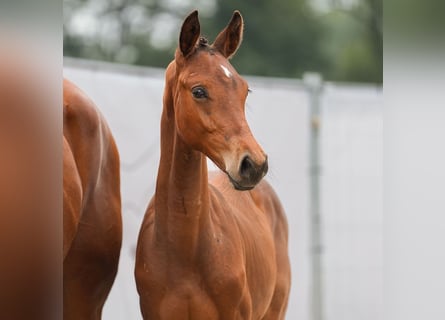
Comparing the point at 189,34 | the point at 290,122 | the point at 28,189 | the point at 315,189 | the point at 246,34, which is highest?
the point at 246,34

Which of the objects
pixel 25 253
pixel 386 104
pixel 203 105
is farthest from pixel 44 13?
pixel 203 105

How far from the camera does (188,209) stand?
1566mm

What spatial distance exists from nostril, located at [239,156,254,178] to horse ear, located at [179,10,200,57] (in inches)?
11.0

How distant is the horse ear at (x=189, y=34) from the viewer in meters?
1.41

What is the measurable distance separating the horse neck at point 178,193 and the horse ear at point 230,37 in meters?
0.16

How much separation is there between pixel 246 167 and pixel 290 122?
197cm

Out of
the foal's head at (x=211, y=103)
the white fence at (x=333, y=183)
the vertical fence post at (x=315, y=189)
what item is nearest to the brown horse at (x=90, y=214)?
the foal's head at (x=211, y=103)

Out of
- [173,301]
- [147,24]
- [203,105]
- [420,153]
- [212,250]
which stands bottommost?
[173,301]

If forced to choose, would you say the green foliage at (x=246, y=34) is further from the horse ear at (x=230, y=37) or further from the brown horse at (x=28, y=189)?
the brown horse at (x=28, y=189)

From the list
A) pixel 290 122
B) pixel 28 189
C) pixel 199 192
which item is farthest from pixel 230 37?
pixel 290 122

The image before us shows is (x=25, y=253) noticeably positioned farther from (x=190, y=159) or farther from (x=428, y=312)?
(x=190, y=159)

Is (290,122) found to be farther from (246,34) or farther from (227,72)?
(227,72)

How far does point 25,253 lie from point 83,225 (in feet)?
3.94

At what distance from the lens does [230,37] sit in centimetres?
153
